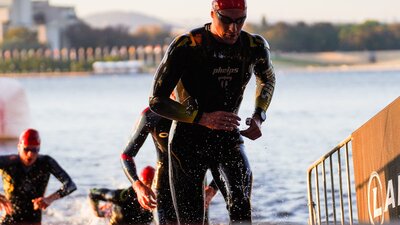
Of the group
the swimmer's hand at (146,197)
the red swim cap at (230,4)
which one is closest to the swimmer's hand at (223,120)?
the red swim cap at (230,4)

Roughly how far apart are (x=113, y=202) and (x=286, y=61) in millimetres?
153266

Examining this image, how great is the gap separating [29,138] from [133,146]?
2043 mm

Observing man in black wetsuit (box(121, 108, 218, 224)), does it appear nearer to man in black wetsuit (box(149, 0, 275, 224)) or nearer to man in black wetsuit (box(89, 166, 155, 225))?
man in black wetsuit (box(149, 0, 275, 224))

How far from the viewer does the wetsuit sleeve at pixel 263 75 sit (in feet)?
26.7

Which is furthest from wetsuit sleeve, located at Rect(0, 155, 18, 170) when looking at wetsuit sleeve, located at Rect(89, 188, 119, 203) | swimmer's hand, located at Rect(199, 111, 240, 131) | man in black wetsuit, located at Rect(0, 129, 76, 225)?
swimmer's hand, located at Rect(199, 111, 240, 131)

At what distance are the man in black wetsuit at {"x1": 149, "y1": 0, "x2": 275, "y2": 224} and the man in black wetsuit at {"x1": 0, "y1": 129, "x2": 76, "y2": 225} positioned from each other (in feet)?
13.1

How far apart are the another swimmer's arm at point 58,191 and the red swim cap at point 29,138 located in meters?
0.38

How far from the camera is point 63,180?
39.7 ft

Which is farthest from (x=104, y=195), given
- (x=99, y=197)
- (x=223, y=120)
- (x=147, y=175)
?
(x=223, y=120)

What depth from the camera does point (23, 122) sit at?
36219mm

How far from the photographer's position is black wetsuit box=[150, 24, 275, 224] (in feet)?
26.1

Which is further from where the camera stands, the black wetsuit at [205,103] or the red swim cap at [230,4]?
the black wetsuit at [205,103]

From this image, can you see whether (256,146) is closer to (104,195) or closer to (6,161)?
(104,195)

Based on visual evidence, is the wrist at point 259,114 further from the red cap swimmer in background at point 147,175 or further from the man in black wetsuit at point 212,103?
the red cap swimmer in background at point 147,175
